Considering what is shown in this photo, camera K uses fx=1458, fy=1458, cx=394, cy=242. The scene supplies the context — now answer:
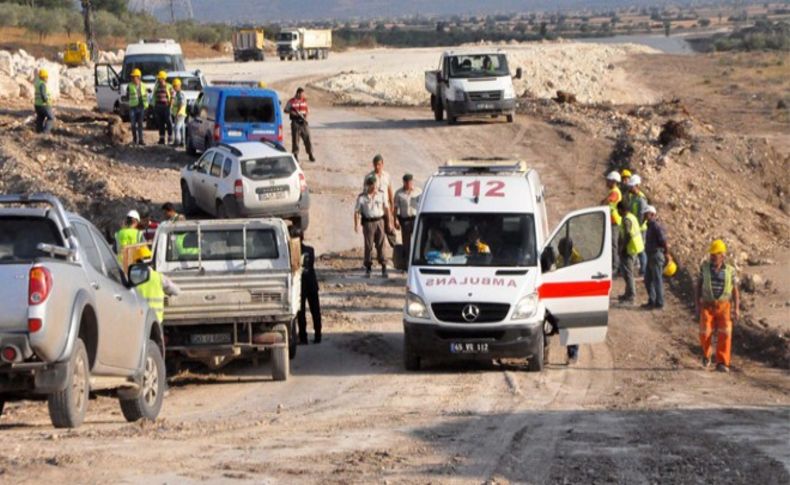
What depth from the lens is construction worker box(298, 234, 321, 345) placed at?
1927 cm

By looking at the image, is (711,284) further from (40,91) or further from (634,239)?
(40,91)

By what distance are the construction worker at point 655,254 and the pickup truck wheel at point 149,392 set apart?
33.0 feet

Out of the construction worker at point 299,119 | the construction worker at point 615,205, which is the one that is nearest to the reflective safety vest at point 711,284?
the construction worker at point 615,205

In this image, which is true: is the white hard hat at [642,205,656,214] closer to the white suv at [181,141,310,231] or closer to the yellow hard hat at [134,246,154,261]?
the white suv at [181,141,310,231]

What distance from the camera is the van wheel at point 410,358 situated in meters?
17.5

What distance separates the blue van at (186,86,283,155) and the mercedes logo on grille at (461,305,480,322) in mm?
16208

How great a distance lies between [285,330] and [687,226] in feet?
46.6

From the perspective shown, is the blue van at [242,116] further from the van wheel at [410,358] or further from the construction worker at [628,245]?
the van wheel at [410,358]

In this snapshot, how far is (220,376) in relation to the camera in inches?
703

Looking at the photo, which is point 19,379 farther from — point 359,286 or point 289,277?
point 359,286

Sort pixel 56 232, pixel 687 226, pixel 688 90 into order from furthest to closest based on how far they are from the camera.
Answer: pixel 688 90, pixel 687 226, pixel 56 232

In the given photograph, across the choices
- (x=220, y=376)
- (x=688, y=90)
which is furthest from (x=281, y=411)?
(x=688, y=90)

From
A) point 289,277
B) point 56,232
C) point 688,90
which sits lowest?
point 688,90

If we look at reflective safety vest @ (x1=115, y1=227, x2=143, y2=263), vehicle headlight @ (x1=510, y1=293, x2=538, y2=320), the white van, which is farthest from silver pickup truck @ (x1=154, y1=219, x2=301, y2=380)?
vehicle headlight @ (x1=510, y1=293, x2=538, y2=320)
